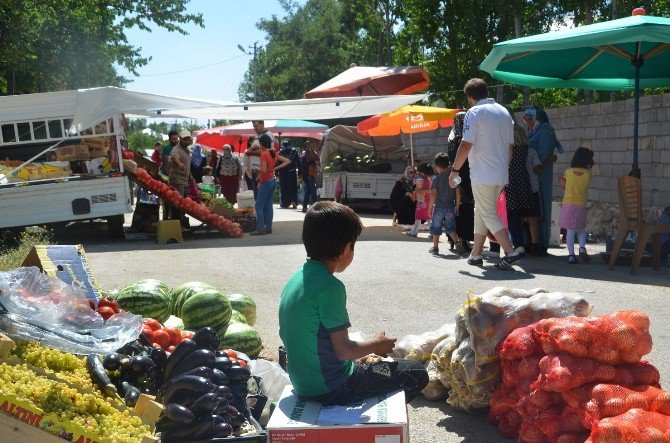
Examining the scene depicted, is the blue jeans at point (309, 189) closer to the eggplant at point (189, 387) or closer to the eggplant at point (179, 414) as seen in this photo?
the eggplant at point (189, 387)

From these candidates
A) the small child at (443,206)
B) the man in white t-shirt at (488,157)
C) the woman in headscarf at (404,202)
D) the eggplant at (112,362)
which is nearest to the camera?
the eggplant at (112,362)

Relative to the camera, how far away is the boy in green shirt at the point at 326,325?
432 centimetres

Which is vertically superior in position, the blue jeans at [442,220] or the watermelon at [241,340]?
the watermelon at [241,340]

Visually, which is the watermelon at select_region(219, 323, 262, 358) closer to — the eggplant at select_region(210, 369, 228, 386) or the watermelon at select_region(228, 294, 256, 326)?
the watermelon at select_region(228, 294, 256, 326)

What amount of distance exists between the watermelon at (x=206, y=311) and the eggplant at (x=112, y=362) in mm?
1911

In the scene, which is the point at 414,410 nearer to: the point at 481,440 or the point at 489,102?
the point at 481,440

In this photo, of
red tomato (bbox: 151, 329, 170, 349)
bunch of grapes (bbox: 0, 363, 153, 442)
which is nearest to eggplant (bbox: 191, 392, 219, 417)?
bunch of grapes (bbox: 0, 363, 153, 442)

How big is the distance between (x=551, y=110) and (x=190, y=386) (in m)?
14.6

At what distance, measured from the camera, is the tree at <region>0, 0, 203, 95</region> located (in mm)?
30250

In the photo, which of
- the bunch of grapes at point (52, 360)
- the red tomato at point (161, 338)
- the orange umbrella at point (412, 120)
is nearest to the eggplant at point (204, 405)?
the bunch of grapes at point (52, 360)

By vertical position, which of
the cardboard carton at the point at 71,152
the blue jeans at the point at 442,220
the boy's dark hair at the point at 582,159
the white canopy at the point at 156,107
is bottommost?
the blue jeans at the point at 442,220

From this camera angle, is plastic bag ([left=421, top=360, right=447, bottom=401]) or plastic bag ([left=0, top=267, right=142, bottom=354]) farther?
plastic bag ([left=421, top=360, right=447, bottom=401])

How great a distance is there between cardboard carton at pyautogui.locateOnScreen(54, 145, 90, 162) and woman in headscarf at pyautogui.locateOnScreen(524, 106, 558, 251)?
812 cm

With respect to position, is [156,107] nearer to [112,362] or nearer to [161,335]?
[161,335]
